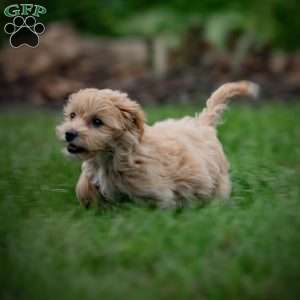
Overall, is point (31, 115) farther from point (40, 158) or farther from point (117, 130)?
point (117, 130)

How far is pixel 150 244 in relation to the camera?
15.6 ft

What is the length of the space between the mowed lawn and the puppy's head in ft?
1.66

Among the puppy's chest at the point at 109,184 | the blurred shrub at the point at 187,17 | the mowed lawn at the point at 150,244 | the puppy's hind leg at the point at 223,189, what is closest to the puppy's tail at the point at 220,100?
the mowed lawn at the point at 150,244

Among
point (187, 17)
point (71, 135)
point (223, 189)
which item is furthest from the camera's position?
point (187, 17)

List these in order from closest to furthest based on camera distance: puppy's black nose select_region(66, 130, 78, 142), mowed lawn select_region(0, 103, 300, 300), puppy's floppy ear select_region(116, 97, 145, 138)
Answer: mowed lawn select_region(0, 103, 300, 300), puppy's black nose select_region(66, 130, 78, 142), puppy's floppy ear select_region(116, 97, 145, 138)

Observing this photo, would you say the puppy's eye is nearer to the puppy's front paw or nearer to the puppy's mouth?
the puppy's mouth

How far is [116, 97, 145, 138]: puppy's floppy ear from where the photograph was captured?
5.72 metres

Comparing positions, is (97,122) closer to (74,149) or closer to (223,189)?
(74,149)

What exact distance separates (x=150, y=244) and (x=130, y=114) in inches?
50.7

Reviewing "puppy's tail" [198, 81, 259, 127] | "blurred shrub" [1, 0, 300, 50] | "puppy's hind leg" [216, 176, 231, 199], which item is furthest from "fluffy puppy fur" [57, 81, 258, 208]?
"blurred shrub" [1, 0, 300, 50]

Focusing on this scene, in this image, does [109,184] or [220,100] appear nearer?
[109,184]

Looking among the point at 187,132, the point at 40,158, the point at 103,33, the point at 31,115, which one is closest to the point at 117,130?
the point at 187,132

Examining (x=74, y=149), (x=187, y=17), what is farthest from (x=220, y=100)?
(x=187, y=17)

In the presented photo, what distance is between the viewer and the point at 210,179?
6188 millimetres
